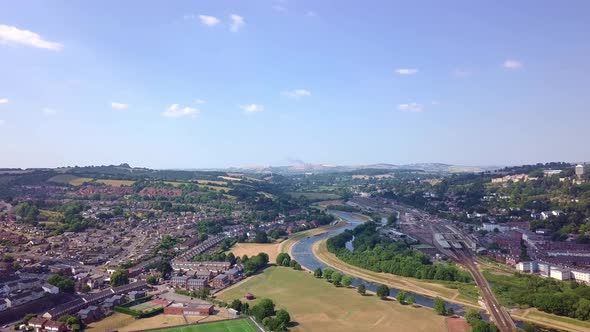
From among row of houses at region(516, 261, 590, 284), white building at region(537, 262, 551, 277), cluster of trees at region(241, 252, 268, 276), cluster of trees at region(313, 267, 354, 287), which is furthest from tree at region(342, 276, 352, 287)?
white building at region(537, 262, 551, 277)

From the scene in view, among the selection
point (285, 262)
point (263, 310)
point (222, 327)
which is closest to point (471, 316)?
point (263, 310)

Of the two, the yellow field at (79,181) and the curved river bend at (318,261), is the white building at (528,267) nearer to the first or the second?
the curved river bend at (318,261)

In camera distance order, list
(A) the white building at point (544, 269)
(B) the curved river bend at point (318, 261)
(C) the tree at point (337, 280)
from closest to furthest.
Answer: (B) the curved river bend at point (318, 261), (C) the tree at point (337, 280), (A) the white building at point (544, 269)

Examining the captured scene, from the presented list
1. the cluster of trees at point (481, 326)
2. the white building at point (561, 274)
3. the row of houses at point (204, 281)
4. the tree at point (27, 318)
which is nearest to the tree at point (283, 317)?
the cluster of trees at point (481, 326)

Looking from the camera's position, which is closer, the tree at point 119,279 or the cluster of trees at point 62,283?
the cluster of trees at point 62,283

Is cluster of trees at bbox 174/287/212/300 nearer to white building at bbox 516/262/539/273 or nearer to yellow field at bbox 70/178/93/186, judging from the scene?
white building at bbox 516/262/539/273

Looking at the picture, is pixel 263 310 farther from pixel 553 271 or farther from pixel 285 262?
pixel 553 271
